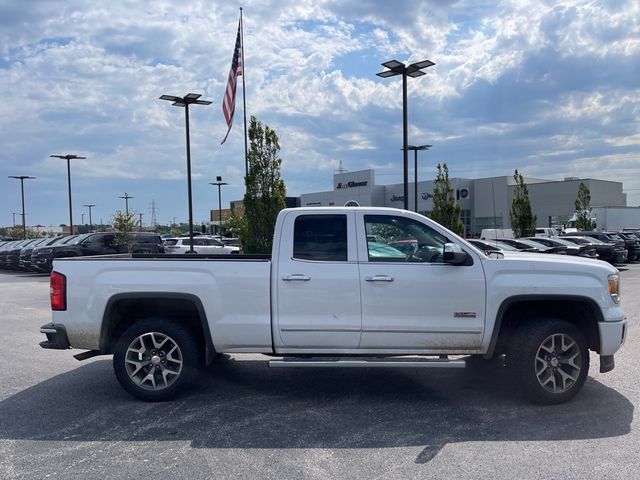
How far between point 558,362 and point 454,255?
1523mm

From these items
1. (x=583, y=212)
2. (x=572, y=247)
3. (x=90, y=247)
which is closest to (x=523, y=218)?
(x=583, y=212)

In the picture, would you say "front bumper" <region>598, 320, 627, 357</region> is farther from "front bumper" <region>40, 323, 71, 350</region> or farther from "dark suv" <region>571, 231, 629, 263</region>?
"dark suv" <region>571, 231, 629, 263</region>

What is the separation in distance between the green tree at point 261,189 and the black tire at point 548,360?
12.9 metres

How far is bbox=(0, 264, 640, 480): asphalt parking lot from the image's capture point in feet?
13.8

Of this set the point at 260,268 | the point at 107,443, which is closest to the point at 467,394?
the point at 260,268

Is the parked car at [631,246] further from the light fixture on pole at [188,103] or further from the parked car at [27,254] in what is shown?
the parked car at [27,254]

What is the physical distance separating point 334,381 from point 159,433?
221 cm

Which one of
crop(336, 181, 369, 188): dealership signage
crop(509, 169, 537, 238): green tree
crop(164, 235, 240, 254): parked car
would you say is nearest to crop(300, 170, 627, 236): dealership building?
crop(336, 181, 369, 188): dealership signage

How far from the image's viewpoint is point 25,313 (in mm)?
12320

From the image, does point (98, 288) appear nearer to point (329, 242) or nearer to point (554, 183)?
point (329, 242)

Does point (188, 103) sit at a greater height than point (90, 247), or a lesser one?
greater

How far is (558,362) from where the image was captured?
220 inches

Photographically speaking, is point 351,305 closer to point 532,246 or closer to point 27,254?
point 532,246

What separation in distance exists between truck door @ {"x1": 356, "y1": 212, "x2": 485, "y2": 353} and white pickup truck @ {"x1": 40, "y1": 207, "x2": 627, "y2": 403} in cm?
1
